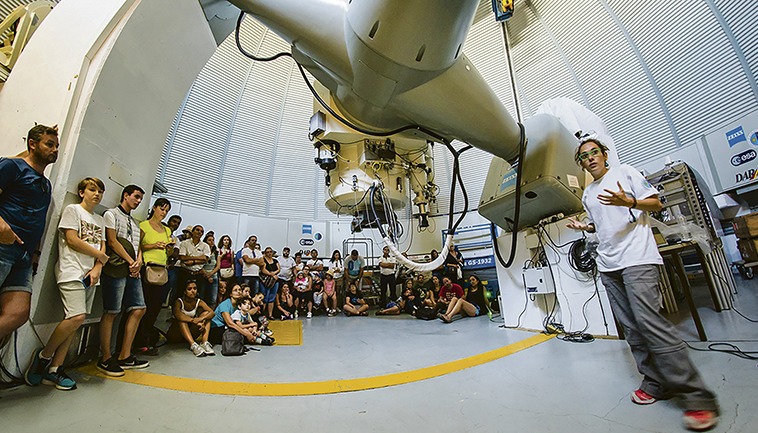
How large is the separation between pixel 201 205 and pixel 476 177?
8.07 metres

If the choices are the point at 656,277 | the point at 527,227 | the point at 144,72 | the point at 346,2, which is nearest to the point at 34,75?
the point at 144,72

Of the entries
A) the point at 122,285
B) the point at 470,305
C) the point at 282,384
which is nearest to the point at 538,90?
the point at 470,305

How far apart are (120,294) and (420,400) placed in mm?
2316

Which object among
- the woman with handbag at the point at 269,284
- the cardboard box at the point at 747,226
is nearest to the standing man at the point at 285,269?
the woman with handbag at the point at 269,284

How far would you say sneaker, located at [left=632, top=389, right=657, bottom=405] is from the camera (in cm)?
125

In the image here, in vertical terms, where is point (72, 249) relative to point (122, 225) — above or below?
below

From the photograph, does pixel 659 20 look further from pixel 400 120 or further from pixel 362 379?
pixel 362 379

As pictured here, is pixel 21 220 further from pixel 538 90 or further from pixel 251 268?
pixel 538 90

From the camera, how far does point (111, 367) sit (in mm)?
1919

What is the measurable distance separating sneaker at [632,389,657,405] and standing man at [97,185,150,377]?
3009 millimetres

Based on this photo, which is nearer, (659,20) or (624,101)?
(659,20)

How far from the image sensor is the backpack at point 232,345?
254 centimetres

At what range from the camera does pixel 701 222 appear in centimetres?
295

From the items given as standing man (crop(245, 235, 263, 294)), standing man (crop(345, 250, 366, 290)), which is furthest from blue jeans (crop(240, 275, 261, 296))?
standing man (crop(345, 250, 366, 290))
